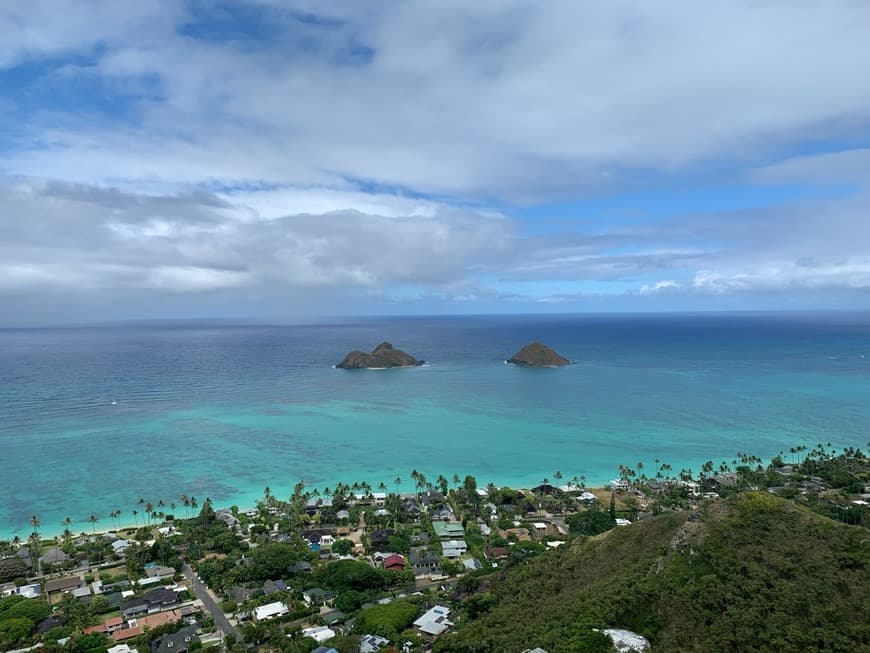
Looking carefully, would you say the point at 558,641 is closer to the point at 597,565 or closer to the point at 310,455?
the point at 597,565

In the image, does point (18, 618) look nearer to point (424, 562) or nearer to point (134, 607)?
point (134, 607)

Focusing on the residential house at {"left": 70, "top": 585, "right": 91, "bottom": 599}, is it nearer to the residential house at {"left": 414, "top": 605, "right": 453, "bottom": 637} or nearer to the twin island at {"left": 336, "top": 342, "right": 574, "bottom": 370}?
the residential house at {"left": 414, "top": 605, "right": 453, "bottom": 637}

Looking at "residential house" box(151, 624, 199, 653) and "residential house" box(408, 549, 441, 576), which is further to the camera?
"residential house" box(408, 549, 441, 576)

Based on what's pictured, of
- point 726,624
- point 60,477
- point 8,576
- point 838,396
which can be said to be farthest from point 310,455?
point 838,396

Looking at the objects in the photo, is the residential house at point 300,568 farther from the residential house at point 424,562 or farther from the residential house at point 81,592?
the residential house at point 81,592

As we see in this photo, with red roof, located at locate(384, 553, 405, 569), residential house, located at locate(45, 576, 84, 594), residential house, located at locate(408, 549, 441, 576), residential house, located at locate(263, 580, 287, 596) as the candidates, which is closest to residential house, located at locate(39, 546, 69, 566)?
residential house, located at locate(45, 576, 84, 594)
